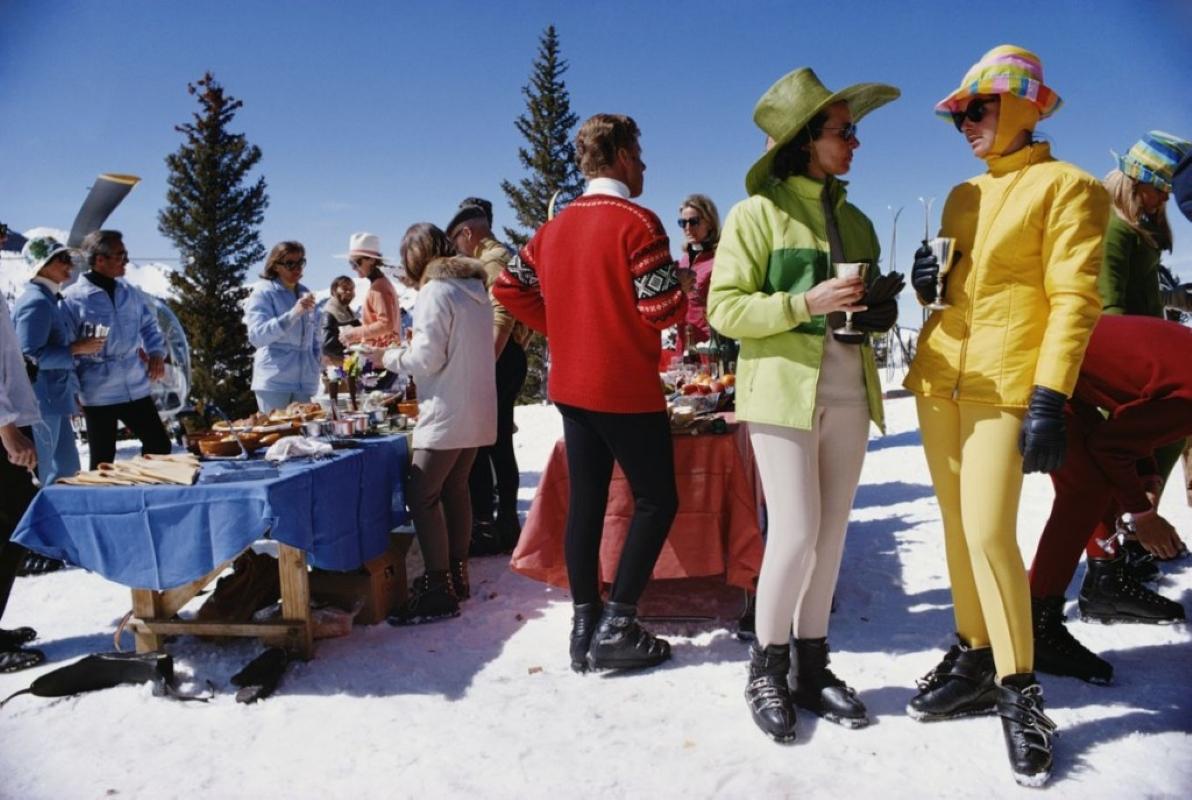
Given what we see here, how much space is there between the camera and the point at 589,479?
3033 mm

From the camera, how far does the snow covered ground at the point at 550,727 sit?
230 centimetres

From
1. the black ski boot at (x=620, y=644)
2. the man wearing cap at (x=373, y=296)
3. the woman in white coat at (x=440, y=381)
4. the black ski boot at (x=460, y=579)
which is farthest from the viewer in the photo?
the man wearing cap at (x=373, y=296)

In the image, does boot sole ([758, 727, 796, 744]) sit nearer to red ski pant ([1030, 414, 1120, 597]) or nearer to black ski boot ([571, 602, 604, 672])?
black ski boot ([571, 602, 604, 672])

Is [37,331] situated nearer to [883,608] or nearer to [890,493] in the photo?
[883,608]

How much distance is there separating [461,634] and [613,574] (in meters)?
0.79

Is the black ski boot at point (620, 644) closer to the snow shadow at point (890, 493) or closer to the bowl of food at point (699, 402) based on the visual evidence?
the bowl of food at point (699, 402)

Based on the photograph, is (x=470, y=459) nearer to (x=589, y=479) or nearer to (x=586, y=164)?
(x=589, y=479)

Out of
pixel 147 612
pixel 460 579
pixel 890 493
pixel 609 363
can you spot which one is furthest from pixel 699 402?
pixel 890 493

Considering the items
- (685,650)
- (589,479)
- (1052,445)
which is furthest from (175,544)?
(1052,445)

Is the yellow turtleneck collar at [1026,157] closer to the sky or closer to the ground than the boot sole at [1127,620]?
closer to the sky

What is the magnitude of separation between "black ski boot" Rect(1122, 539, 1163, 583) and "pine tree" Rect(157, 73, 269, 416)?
1087 inches

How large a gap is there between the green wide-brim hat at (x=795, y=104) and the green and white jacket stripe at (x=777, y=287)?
0.09 metres

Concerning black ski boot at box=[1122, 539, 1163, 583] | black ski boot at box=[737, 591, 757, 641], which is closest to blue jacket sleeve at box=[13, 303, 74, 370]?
black ski boot at box=[737, 591, 757, 641]

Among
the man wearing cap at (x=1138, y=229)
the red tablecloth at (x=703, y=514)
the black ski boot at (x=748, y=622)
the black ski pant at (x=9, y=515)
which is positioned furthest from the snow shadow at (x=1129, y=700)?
the black ski pant at (x=9, y=515)
